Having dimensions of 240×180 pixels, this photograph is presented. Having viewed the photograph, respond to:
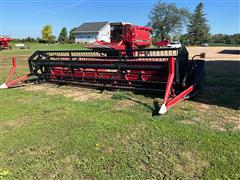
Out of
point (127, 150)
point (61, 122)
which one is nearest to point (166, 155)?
point (127, 150)

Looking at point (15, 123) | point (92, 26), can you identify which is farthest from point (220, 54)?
point (92, 26)

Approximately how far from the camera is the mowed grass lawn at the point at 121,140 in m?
2.72

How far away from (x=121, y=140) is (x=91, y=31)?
208 feet

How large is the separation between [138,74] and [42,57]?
148 inches

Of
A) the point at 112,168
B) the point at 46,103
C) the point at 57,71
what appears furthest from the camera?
the point at 57,71

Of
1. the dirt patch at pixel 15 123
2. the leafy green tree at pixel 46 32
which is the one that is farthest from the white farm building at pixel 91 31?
the dirt patch at pixel 15 123

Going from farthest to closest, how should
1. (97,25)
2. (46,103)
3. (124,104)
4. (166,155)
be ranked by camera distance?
(97,25)
(46,103)
(124,104)
(166,155)

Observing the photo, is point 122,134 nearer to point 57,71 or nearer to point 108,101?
point 108,101

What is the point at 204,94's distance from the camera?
558cm

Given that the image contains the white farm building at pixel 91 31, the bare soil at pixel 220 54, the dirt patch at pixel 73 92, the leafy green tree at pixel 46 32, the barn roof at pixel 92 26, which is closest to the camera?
the dirt patch at pixel 73 92

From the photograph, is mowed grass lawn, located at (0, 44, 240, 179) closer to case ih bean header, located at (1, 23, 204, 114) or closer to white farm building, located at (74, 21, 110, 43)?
case ih bean header, located at (1, 23, 204, 114)

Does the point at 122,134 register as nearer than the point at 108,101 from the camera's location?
Yes

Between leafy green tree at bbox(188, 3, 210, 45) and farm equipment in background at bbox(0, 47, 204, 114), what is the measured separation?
64022 mm

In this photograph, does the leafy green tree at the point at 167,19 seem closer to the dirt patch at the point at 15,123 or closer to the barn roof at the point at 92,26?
the barn roof at the point at 92,26
